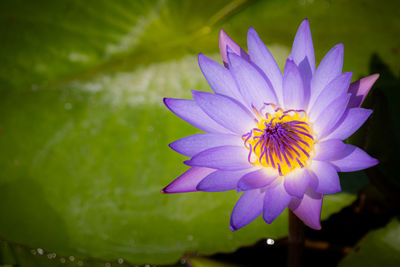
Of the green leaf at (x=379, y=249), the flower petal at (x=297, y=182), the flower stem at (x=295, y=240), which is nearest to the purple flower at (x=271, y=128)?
the flower petal at (x=297, y=182)

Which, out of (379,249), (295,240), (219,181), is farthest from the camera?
(379,249)

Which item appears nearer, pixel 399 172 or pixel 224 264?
pixel 224 264

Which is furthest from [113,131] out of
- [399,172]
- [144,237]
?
[399,172]

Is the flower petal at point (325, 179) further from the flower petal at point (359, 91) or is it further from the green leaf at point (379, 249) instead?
the green leaf at point (379, 249)

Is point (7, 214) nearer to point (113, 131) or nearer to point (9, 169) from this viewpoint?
point (9, 169)

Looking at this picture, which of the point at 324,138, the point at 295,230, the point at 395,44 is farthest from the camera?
the point at 395,44

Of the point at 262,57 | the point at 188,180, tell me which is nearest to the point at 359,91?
the point at 262,57

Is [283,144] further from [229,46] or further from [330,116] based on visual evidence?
[229,46]
